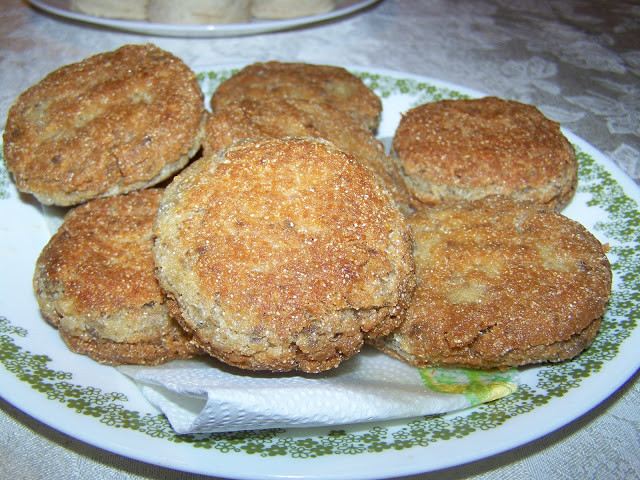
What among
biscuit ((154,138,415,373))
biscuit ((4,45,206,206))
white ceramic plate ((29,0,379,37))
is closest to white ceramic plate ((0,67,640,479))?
biscuit ((154,138,415,373))

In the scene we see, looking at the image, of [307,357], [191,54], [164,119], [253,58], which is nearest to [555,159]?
[307,357]

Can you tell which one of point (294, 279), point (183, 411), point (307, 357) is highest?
point (294, 279)

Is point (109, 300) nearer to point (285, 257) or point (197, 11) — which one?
point (285, 257)

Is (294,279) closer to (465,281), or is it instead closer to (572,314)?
(465,281)

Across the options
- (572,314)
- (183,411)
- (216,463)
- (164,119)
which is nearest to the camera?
(216,463)

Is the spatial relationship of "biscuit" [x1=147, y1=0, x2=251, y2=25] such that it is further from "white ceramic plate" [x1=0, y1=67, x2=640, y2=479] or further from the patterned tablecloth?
"white ceramic plate" [x1=0, y1=67, x2=640, y2=479]

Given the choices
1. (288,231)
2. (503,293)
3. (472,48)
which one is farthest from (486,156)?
(472,48)
